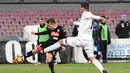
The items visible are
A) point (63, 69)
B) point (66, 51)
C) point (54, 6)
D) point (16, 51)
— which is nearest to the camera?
point (63, 69)

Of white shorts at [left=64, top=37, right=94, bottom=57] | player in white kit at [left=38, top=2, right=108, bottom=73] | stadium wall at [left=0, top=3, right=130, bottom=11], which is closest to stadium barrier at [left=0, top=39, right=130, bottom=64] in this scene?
player in white kit at [left=38, top=2, right=108, bottom=73]

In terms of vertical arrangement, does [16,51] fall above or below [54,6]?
below

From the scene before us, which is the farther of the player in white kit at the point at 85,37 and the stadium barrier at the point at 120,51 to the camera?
the stadium barrier at the point at 120,51

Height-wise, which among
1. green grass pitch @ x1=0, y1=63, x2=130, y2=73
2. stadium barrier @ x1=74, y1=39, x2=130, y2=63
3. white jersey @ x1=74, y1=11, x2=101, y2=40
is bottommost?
green grass pitch @ x1=0, y1=63, x2=130, y2=73

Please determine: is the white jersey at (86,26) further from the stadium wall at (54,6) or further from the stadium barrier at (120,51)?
the stadium wall at (54,6)

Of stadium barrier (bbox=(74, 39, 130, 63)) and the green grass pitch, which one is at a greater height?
stadium barrier (bbox=(74, 39, 130, 63))

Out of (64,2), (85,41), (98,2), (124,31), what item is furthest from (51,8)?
(85,41)

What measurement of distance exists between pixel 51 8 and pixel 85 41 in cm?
1777

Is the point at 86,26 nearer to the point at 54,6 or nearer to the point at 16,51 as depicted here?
the point at 16,51

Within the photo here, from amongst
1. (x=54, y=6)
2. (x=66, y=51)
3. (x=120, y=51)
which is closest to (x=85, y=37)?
(x=66, y=51)

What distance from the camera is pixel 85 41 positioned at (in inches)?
459

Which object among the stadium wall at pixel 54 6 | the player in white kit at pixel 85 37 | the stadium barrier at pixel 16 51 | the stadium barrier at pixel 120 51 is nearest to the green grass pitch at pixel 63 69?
the stadium barrier at pixel 16 51

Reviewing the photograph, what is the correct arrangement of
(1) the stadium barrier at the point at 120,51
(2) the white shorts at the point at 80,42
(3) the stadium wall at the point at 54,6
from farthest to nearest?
(3) the stadium wall at the point at 54,6 → (1) the stadium barrier at the point at 120,51 → (2) the white shorts at the point at 80,42

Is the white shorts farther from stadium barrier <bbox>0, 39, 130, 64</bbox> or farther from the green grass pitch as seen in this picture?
stadium barrier <bbox>0, 39, 130, 64</bbox>
